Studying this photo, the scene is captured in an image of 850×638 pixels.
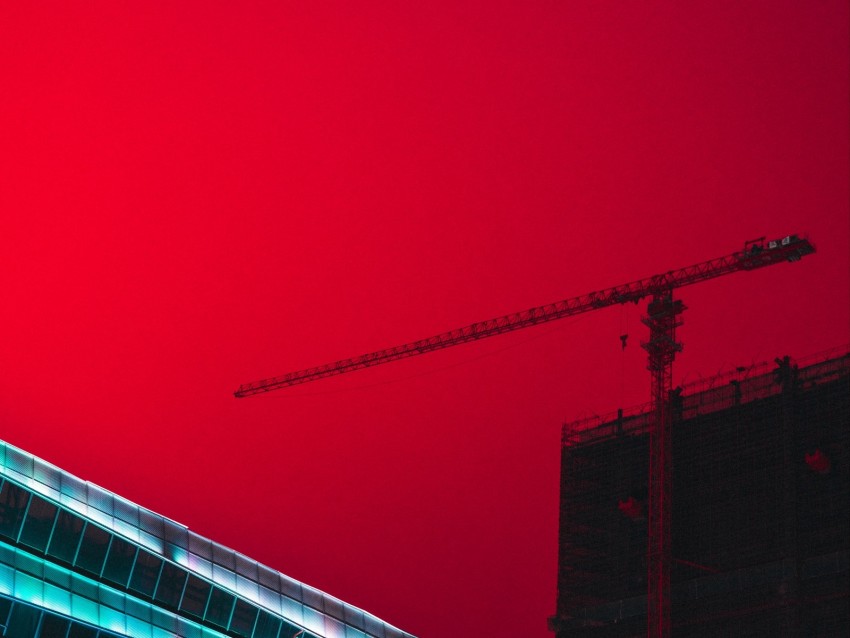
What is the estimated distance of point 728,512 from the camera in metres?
144

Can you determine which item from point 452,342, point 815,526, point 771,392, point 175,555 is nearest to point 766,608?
point 815,526

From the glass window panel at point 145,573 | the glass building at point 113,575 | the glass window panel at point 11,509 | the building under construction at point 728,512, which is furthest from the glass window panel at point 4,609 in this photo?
the building under construction at point 728,512

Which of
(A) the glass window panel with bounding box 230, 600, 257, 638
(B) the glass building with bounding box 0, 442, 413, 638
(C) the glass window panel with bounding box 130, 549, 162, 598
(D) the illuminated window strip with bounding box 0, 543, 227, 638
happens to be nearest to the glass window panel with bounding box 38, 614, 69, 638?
(B) the glass building with bounding box 0, 442, 413, 638

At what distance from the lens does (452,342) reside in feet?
579

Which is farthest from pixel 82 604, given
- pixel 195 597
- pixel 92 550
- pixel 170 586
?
pixel 195 597

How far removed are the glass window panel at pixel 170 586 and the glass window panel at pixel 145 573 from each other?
474 mm

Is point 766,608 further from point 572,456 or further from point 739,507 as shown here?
point 572,456

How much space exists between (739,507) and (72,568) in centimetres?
8843

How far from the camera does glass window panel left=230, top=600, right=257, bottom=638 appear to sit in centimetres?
7669

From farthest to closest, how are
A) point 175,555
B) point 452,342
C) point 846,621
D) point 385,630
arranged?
point 452,342 → point 846,621 → point 385,630 → point 175,555

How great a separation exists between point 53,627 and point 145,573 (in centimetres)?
739

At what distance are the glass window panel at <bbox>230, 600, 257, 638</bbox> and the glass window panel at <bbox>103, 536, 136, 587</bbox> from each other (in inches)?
317

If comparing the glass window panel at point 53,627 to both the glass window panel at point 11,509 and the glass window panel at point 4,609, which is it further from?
the glass window panel at point 11,509

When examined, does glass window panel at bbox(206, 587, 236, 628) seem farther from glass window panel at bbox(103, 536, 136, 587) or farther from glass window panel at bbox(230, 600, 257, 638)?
glass window panel at bbox(103, 536, 136, 587)
